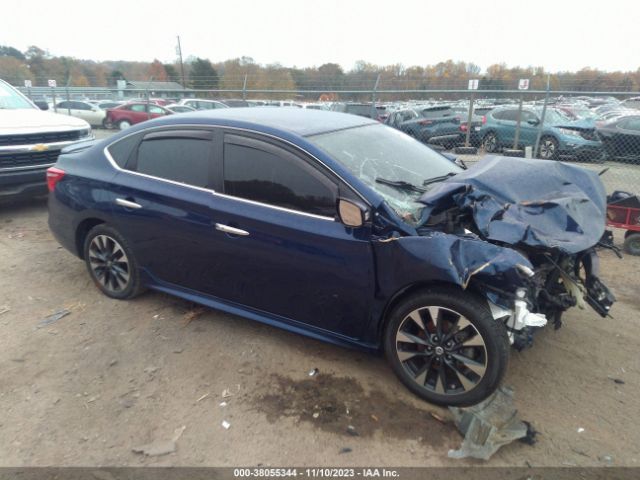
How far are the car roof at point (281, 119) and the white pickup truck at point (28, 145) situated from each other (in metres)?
3.57

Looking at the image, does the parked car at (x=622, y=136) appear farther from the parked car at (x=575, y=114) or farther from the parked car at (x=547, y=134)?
the parked car at (x=575, y=114)

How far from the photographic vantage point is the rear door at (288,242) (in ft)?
9.55

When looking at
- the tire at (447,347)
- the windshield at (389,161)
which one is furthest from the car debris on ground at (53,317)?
→ the tire at (447,347)

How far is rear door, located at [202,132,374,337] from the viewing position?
2910mm

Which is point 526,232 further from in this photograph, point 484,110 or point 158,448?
point 484,110

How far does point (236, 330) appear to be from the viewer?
372cm

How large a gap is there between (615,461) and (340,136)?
257cm

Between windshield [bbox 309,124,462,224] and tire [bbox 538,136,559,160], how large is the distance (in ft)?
30.2

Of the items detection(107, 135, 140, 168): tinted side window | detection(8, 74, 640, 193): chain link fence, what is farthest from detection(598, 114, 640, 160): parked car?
detection(107, 135, 140, 168): tinted side window

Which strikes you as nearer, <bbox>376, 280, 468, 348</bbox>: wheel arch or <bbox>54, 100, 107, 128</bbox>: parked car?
<bbox>376, 280, 468, 348</bbox>: wheel arch

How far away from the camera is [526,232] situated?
271cm

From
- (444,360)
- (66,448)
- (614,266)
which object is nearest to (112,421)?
(66,448)

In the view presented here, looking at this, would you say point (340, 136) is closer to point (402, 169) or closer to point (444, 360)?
point (402, 169)

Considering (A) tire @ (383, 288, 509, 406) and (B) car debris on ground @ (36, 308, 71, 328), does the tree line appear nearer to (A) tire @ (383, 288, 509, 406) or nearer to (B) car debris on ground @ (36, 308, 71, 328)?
(B) car debris on ground @ (36, 308, 71, 328)
